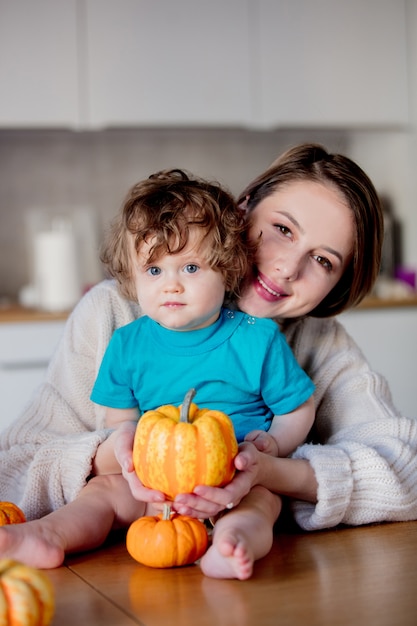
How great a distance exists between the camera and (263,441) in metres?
1.22

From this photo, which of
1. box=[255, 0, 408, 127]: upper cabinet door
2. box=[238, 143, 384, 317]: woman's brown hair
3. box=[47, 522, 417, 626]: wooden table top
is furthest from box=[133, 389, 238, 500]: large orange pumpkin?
box=[255, 0, 408, 127]: upper cabinet door

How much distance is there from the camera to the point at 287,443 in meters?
1.29

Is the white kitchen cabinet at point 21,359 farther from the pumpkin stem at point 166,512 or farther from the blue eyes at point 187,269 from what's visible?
the pumpkin stem at point 166,512

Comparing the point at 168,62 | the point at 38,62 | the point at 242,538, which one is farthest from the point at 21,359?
the point at 242,538

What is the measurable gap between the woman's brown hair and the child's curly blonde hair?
13 cm

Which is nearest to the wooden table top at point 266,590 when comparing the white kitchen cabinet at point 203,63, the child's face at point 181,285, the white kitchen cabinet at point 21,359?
the child's face at point 181,285

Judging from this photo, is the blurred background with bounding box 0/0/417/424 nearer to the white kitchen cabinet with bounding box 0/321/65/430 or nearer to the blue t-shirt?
the white kitchen cabinet with bounding box 0/321/65/430

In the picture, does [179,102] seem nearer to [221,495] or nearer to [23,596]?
[221,495]

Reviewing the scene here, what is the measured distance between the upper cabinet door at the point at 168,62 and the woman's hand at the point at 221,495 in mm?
2381

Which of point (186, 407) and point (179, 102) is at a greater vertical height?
point (179, 102)

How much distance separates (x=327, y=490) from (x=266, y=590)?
0.30 metres

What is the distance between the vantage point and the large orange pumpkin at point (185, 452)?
39.6 inches

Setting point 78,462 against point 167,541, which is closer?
point 167,541

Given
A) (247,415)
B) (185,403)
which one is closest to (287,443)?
(247,415)
